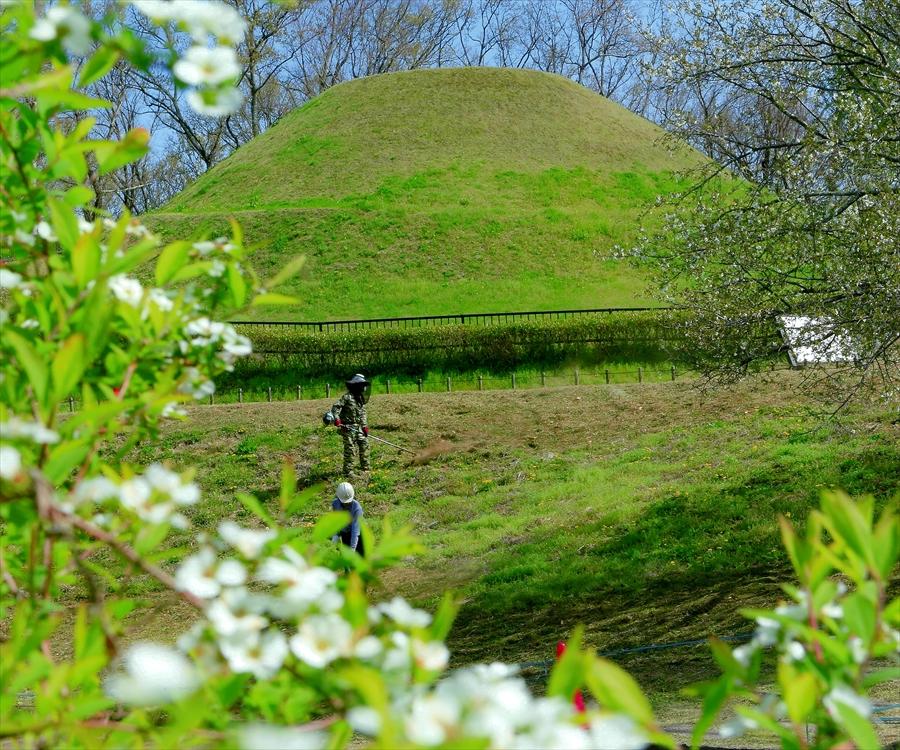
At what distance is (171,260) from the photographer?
7.97 ft

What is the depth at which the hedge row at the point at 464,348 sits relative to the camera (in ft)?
80.3

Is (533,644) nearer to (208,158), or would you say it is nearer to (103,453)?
(103,453)

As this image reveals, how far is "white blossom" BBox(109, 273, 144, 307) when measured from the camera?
8.41ft

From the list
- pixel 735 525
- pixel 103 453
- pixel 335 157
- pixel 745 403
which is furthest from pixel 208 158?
pixel 735 525

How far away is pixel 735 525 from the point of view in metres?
12.8

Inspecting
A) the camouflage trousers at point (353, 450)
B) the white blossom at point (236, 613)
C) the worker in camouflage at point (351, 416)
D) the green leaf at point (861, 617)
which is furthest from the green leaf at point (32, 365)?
the camouflage trousers at point (353, 450)

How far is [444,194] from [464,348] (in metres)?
13.1

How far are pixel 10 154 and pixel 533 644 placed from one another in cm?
838

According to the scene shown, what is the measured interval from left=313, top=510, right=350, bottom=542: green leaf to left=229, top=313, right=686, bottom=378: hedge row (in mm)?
22247

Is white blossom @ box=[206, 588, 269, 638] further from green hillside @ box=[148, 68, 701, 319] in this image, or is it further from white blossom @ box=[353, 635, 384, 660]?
green hillside @ box=[148, 68, 701, 319]

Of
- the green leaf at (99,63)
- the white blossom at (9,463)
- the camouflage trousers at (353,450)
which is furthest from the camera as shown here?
the camouflage trousers at (353,450)

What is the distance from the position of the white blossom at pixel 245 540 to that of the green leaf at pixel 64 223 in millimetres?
898

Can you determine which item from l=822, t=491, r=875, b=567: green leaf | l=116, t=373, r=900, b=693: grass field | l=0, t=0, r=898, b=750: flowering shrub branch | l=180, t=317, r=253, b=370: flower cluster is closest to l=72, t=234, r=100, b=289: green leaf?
l=0, t=0, r=898, b=750: flowering shrub branch

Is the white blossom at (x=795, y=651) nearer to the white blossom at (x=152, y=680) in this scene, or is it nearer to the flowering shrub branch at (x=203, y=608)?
the flowering shrub branch at (x=203, y=608)
